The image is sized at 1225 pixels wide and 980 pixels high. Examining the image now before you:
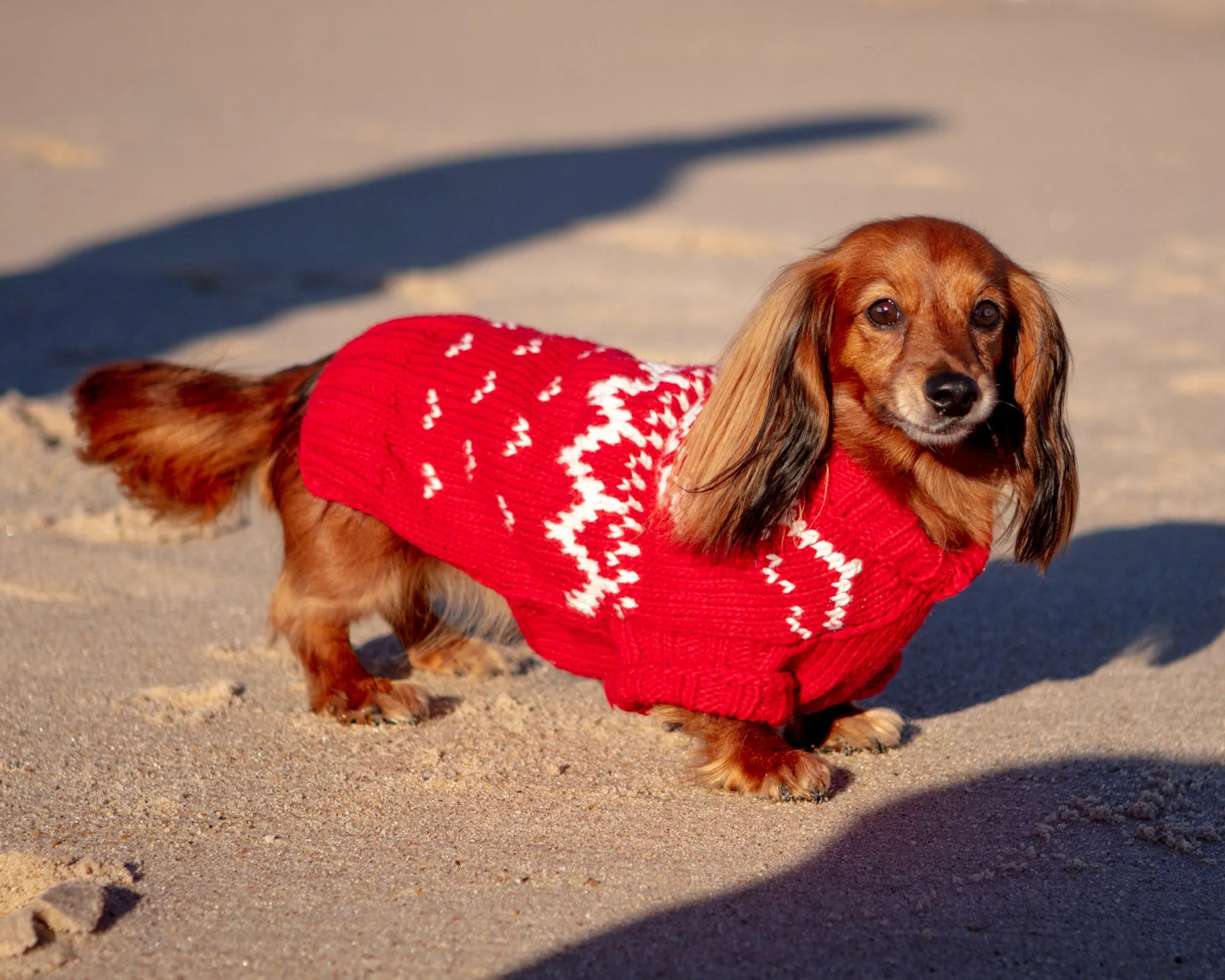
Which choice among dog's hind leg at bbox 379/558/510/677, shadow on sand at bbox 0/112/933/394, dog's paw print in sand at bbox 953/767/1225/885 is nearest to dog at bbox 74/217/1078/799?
dog's hind leg at bbox 379/558/510/677

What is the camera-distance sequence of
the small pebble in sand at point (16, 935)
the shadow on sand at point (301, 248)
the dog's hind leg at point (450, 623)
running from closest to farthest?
the small pebble in sand at point (16, 935)
the dog's hind leg at point (450, 623)
the shadow on sand at point (301, 248)

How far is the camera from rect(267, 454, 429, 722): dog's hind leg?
308 centimetres

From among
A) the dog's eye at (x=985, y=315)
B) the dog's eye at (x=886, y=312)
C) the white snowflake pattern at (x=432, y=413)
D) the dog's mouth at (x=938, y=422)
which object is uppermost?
the dog's eye at (x=985, y=315)

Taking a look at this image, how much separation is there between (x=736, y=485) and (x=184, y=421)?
1378 millimetres

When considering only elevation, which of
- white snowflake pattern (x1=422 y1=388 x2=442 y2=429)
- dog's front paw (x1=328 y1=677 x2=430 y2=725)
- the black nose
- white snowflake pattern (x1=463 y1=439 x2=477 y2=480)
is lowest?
dog's front paw (x1=328 y1=677 x2=430 y2=725)

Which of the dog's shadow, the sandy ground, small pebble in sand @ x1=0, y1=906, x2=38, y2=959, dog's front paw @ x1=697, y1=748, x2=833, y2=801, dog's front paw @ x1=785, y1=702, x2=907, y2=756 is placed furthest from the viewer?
the dog's shadow

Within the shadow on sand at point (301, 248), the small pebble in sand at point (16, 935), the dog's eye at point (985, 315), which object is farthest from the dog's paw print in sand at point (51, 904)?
the shadow on sand at point (301, 248)

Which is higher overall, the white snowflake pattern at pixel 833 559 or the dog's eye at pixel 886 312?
the dog's eye at pixel 886 312

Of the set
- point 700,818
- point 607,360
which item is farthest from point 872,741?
point 607,360

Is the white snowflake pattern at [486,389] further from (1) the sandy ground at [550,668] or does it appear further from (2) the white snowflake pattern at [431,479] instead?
(1) the sandy ground at [550,668]

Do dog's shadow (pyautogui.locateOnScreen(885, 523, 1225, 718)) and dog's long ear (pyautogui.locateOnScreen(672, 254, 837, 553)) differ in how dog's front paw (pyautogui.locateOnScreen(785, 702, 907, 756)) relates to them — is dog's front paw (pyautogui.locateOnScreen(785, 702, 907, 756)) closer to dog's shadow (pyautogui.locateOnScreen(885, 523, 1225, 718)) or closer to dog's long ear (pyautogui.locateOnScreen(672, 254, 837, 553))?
dog's shadow (pyautogui.locateOnScreen(885, 523, 1225, 718))

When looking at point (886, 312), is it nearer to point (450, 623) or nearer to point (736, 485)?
point (736, 485)

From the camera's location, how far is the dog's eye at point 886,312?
267 cm

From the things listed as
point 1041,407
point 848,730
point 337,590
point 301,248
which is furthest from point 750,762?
point 301,248
